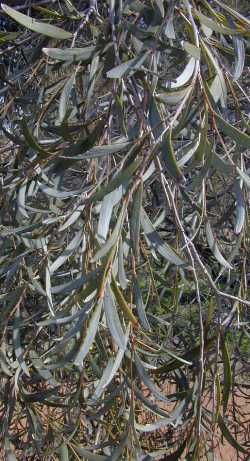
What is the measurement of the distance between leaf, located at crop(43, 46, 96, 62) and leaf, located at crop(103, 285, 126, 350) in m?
0.31

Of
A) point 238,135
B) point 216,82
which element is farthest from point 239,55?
point 238,135

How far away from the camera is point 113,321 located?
27.7 inches

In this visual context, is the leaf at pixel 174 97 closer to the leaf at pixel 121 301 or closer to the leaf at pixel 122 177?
the leaf at pixel 122 177

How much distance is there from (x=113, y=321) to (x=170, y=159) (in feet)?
0.55

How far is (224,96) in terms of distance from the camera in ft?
2.81

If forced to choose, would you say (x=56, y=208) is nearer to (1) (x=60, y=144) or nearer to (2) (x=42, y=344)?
(1) (x=60, y=144)

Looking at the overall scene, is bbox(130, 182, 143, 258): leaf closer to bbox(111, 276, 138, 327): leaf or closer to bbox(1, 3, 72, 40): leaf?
bbox(111, 276, 138, 327): leaf

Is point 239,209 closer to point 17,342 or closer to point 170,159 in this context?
point 170,159

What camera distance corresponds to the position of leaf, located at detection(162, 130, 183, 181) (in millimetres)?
688

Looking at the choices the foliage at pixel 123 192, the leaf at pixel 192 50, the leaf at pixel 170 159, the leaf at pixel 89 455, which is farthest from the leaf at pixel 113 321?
the leaf at pixel 89 455

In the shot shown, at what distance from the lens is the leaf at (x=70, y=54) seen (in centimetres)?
86

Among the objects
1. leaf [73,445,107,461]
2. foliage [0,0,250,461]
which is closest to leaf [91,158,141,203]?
foliage [0,0,250,461]

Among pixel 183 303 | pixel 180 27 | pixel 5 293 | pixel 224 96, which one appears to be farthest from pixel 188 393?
pixel 183 303

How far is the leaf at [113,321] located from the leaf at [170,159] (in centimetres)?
13
